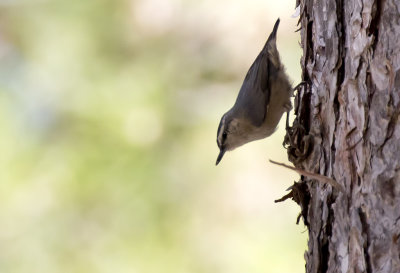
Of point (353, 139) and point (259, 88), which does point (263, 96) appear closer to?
point (259, 88)

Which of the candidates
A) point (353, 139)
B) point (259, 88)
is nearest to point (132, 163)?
point (259, 88)

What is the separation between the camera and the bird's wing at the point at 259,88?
3.68 metres

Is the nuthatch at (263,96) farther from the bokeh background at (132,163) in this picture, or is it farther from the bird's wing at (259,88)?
the bokeh background at (132,163)

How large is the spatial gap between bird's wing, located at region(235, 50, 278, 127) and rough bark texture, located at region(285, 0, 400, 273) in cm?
121

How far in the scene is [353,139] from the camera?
2.13m

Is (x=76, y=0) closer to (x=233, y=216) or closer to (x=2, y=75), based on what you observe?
(x=2, y=75)

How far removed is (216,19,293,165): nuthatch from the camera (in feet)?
11.9

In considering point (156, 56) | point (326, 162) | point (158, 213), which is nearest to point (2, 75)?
point (156, 56)

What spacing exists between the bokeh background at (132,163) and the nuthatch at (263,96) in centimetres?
72

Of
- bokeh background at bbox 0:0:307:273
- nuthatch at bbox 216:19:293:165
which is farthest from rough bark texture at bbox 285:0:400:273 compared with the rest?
bokeh background at bbox 0:0:307:273

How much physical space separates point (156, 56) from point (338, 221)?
2.85 m

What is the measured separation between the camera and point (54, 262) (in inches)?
181

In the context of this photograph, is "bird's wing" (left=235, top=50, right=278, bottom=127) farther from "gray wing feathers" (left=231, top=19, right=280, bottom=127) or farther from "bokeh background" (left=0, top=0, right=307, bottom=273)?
"bokeh background" (left=0, top=0, right=307, bottom=273)

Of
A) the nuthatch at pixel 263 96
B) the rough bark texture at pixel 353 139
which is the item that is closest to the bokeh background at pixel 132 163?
the nuthatch at pixel 263 96
